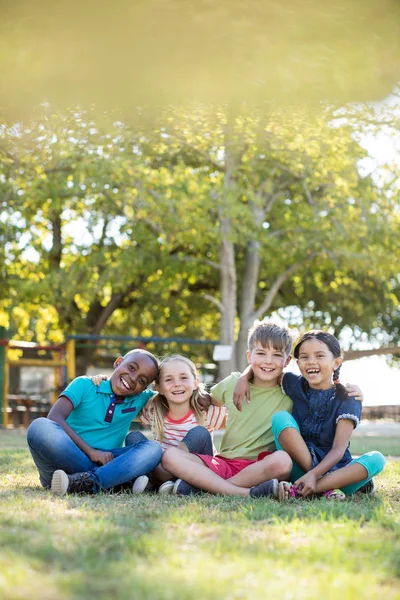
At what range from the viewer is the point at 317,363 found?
441 cm

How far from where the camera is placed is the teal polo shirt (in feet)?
14.9

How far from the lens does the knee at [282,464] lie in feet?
13.3

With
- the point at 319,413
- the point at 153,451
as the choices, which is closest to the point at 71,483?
the point at 153,451

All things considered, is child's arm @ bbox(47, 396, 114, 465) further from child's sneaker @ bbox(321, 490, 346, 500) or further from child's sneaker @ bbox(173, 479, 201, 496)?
child's sneaker @ bbox(321, 490, 346, 500)

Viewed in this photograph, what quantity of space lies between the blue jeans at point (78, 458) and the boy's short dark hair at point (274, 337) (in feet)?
2.98

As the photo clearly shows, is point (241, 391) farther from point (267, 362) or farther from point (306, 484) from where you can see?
point (306, 484)

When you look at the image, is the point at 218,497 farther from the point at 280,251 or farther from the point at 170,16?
the point at 280,251

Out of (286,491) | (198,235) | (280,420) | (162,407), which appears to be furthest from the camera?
(198,235)

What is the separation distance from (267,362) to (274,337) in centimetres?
16

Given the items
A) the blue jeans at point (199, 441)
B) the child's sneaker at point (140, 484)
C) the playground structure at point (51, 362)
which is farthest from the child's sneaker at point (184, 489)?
the playground structure at point (51, 362)

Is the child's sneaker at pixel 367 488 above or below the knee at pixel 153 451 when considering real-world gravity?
below

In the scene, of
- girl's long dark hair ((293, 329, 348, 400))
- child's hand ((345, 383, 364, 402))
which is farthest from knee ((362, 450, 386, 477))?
girl's long dark hair ((293, 329, 348, 400))

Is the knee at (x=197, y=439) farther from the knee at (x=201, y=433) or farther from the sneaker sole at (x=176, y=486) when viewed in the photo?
the sneaker sole at (x=176, y=486)

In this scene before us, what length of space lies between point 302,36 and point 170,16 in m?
0.28
